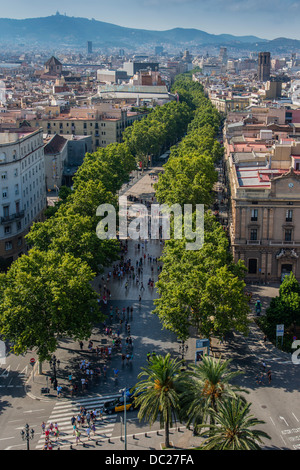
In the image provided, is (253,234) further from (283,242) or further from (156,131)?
(156,131)

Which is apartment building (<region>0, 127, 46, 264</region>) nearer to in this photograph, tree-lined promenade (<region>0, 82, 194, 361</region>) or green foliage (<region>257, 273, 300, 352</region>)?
tree-lined promenade (<region>0, 82, 194, 361</region>)

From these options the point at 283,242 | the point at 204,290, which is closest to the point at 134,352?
the point at 204,290

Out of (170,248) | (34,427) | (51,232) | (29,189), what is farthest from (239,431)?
(29,189)

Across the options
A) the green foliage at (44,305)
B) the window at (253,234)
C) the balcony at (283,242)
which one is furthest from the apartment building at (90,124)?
the green foliage at (44,305)

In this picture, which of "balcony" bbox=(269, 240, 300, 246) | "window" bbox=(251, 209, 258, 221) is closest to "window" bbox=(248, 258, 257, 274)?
"balcony" bbox=(269, 240, 300, 246)

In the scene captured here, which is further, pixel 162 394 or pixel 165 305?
pixel 165 305

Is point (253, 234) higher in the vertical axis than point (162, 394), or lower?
higher

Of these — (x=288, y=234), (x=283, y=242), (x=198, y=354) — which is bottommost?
(x=198, y=354)
